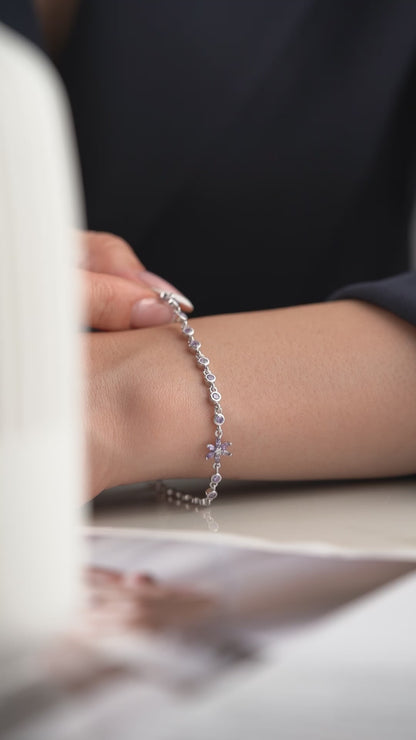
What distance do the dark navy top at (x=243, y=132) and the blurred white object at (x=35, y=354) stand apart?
600 millimetres

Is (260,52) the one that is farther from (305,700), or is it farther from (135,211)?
(305,700)

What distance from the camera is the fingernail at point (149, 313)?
44 cm

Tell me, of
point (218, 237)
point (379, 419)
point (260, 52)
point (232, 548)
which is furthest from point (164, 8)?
point (232, 548)

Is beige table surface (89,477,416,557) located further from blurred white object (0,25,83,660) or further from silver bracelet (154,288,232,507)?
blurred white object (0,25,83,660)

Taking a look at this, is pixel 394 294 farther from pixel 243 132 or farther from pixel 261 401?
pixel 243 132

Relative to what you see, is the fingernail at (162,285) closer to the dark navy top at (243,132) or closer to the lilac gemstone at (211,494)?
the lilac gemstone at (211,494)

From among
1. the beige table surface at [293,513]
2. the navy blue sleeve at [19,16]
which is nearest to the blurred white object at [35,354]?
the beige table surface at [293,513]

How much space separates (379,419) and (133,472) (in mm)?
117

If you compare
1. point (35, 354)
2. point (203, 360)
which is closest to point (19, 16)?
point (203, 360)

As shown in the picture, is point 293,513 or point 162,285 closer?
point 293,513

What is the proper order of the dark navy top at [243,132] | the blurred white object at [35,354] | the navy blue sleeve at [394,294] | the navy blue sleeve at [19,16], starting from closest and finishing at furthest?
the blurred white object at [35,354] < the navy blue sleeve at [394,294] < the navy blue sleeve at [19,16] < the dark navy top at [243,132]

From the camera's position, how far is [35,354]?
14 cm

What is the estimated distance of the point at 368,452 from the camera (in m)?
0.39

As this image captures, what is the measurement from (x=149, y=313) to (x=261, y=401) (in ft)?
0.29
